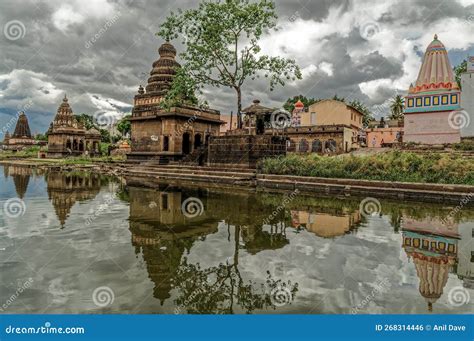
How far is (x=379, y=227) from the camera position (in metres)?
7.52

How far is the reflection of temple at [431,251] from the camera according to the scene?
4.12 meters

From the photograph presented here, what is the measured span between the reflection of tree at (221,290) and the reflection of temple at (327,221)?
2953mm

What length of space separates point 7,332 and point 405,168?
48.2 ft

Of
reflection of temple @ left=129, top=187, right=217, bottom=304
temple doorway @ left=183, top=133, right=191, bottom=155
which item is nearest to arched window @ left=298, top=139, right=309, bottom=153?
temple doorway @ left=183, top=133, right=191, bottom=155

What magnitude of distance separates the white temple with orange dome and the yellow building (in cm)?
680

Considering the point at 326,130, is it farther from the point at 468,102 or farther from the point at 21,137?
the point at 21,137

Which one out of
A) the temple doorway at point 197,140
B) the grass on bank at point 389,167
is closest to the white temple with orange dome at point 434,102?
the grass on bank at point 389,167

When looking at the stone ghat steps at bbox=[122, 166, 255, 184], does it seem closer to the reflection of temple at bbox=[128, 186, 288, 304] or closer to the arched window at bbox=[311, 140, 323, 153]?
the reflection of temple at bbox=[128, 186, 288, 304]

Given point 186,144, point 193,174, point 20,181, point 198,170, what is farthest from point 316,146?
point 20,181

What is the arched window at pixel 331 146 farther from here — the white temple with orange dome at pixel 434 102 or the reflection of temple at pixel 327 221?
the reflection of temple at pixel 327 221

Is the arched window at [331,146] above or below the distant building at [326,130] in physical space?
below

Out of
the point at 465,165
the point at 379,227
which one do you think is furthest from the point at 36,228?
the point at 465,165

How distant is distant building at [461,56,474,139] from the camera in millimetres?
26438

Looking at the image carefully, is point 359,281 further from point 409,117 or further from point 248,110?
point 409,117
